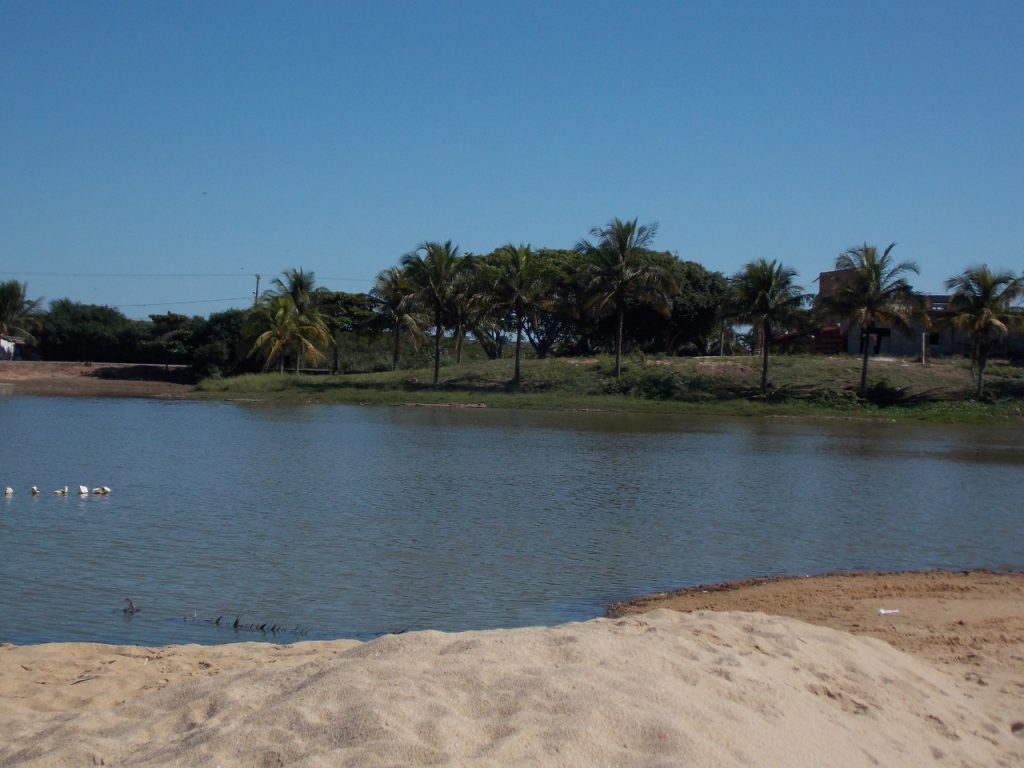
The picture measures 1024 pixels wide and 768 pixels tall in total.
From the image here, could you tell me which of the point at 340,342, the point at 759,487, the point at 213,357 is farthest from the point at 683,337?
the point at 759,487

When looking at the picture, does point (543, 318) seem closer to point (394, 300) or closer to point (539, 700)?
point (394, 300)

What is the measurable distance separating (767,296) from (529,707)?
44.5 meters

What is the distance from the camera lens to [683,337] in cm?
6931

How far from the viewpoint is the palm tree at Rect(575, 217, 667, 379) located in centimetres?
5125

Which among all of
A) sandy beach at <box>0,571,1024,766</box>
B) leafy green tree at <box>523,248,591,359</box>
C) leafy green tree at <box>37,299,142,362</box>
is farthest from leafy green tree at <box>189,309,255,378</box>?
sandy beach at <box>0,571,1024,766</box>

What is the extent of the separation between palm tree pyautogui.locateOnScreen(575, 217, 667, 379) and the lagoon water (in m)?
20.3

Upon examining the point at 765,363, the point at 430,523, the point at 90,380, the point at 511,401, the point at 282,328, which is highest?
the point at 282,328

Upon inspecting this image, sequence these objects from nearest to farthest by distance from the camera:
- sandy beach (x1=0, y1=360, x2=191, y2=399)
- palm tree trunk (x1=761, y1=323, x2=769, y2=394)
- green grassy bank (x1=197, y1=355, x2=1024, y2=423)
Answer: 1. green grassy bank (x1=197, y1=355, x2=1024, y2=423)
2. palm tree trunk (x1=761, y1=323, x2=769, y2=394)
3. sandy beach (x1=0, y1=360, x2=191, y2=399)

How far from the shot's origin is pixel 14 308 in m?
64.4

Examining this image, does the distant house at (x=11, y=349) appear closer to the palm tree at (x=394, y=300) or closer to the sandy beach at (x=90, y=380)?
the sandy beach at (x=90, y=380)

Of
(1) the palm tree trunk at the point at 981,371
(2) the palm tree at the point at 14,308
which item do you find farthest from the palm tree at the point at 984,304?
(2) the palm tree at the point at 14,308

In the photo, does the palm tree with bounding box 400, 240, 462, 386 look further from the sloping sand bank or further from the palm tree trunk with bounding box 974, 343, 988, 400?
the sloping sand bank

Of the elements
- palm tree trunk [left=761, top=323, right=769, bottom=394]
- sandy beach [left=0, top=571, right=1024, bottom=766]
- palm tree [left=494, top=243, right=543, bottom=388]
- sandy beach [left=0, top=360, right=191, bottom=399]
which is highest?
palm tree [left=494, top=243, right=543, bottom=388]

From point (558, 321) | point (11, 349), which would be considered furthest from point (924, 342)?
point (11, 349)
